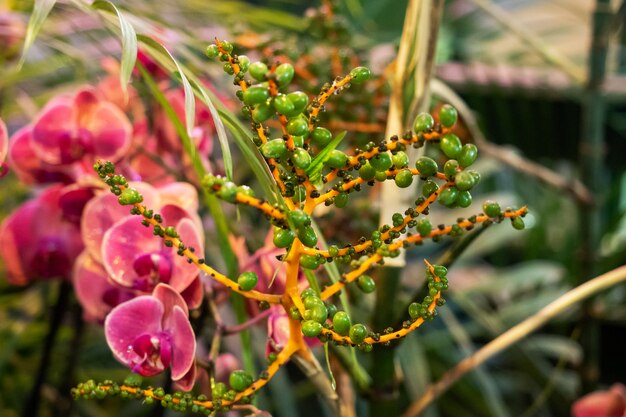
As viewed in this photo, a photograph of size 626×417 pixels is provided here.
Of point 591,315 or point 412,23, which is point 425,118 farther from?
point 591,315

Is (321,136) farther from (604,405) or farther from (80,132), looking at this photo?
(604,405)

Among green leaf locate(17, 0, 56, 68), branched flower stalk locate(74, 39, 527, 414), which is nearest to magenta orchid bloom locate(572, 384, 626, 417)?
branched flower stalk locate(74, 39, 527, 414)

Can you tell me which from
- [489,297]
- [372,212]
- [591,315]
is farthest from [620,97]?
[372,212]

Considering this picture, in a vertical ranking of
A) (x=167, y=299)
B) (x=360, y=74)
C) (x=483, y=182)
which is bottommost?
(x=483, y=182)

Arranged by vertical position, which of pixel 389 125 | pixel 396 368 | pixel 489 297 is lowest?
pixel 489 297

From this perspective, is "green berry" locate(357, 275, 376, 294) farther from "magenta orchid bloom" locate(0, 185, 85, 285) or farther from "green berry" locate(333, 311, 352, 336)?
"magenta orchid bloom" locate(0, 185, 85, 285)

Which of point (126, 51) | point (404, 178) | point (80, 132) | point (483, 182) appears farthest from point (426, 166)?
point (483, 182)

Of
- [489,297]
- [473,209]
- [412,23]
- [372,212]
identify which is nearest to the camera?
[412,23]
